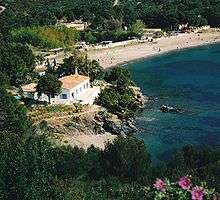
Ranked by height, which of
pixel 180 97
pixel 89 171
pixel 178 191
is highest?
pixel 178 191

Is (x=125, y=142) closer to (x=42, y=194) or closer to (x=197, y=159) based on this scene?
(x=197, y=159)

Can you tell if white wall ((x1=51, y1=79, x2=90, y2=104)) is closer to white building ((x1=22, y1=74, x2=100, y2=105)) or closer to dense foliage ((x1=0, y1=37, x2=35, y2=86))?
white building ((x1=22, y1=74, x2=100, y2=105))

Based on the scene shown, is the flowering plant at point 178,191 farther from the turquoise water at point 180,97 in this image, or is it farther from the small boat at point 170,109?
the small boat at point 170,109

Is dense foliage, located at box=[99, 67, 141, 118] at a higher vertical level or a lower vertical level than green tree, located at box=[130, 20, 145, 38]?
lower

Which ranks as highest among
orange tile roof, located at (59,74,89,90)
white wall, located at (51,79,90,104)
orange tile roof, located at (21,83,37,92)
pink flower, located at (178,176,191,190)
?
pink flower, located at (178,176,191,190)

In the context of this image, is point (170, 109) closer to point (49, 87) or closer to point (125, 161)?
point (49, 87)

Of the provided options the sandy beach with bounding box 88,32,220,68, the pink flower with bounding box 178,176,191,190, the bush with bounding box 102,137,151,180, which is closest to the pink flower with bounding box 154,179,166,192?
the pink flower with bounding box 178,176,191,190

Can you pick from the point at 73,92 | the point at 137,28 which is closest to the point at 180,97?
the point at 73,92
